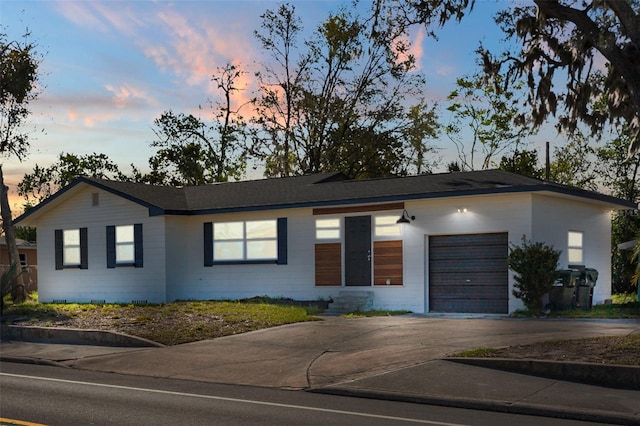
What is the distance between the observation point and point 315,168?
47781mm

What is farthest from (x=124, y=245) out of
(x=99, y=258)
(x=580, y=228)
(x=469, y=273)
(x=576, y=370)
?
(x=576, y=370)

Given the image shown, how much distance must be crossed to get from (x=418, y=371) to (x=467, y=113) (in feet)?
119

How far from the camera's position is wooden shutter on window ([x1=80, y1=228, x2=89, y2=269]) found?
29734mm

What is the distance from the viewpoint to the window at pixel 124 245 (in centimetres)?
2830

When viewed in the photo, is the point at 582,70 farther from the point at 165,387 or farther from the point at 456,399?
the point at 165,387

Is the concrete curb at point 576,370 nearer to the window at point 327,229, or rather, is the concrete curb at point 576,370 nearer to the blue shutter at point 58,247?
the window at point 327,229

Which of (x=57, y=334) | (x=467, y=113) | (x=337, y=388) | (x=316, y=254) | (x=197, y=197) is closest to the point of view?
(x=337, y=388)

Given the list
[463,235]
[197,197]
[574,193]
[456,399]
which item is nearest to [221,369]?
[456,399]

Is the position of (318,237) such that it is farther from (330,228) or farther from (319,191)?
(319,191)

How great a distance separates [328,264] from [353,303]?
1.66 metres

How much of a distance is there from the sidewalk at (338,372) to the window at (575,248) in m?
7.85

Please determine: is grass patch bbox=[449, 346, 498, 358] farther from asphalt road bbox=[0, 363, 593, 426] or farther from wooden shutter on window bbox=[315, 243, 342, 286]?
wooden shutter on window bbox=[315, 243, 342, 286]

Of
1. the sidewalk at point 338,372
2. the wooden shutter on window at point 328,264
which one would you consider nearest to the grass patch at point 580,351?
the sidewalk at point 338,372

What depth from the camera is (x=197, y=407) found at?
10.8 meters
